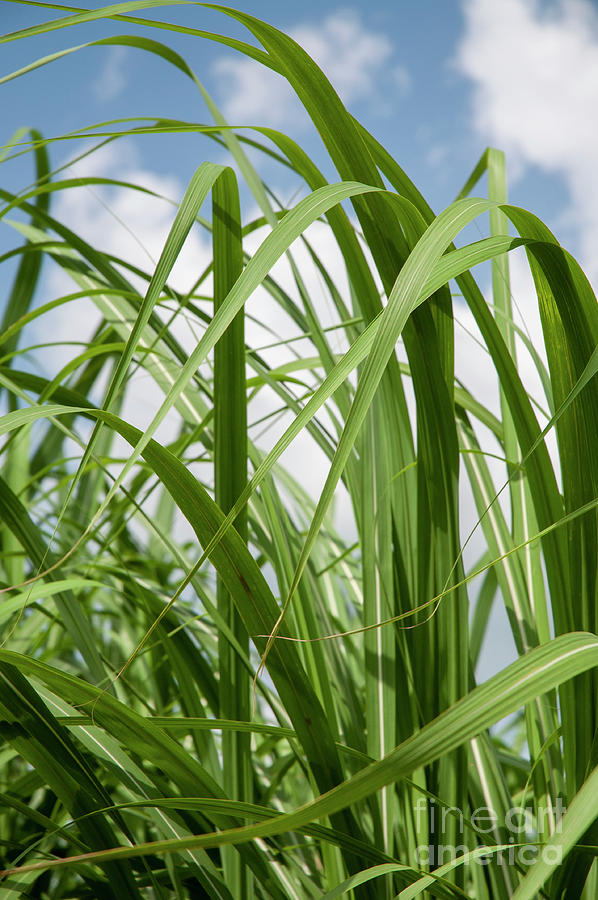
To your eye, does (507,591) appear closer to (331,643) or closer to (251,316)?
(331,643)

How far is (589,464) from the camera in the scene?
257mm

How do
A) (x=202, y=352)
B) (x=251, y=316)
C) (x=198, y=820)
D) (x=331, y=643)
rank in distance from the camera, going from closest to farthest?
1. (x=202, y=352)
2. (x=198, y=820)
3. (x=331, y=643)
4. (x=251, y=316)

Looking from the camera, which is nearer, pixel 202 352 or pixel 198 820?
pixel 202 352

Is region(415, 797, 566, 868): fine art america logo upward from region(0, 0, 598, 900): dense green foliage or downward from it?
downward

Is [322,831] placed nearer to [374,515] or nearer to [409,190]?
[374,515]

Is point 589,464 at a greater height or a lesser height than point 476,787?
greater

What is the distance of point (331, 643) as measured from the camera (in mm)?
407

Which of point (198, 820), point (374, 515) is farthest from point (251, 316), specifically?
point (198, 820)

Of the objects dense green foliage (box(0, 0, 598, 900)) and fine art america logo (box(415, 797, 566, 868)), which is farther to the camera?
fine art america logo (box(415, 797, 566, 868))

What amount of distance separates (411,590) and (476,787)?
0.38 feet

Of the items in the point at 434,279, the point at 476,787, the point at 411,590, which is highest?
the point at 434,279

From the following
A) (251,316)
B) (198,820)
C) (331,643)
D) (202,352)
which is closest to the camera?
(202,352)

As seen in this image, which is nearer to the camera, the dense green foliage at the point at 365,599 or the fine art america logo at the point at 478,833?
the dense green foliage at the point at 365,599

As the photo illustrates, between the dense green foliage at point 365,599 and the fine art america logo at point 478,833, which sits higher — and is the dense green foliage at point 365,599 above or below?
above
